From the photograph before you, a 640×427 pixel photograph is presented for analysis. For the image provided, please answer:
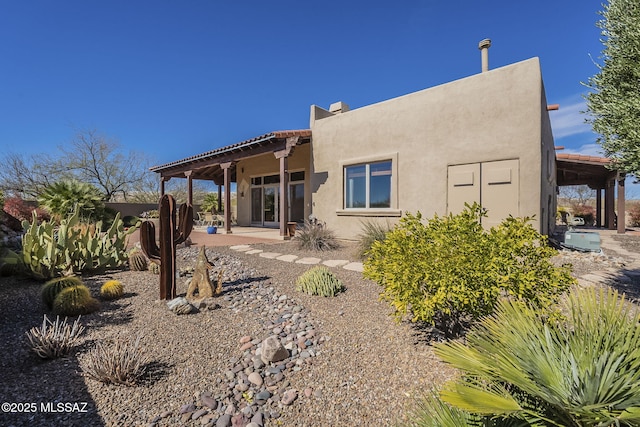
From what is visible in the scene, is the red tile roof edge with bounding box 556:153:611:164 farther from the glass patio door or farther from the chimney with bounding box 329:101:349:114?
the glass patio door

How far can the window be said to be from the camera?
30.0ft

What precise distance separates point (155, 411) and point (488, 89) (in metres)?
8.95

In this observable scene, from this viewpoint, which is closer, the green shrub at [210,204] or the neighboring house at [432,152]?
the neighboring house at [432,152]

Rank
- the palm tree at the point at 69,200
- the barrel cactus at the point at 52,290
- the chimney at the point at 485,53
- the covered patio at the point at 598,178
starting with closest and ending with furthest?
the barrel cactus at the point at 52,290 → the chimney at the point at 485,53 → the palm tree at the point at 69,200 → the covered patio at the point at 598,178

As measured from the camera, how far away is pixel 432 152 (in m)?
8.13

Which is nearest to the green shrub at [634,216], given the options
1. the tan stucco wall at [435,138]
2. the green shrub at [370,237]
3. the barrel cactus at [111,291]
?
the tan stucco wall at [435,138]

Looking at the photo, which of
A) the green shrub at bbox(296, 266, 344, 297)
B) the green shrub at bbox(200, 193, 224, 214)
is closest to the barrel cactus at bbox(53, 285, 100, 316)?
the green shrub at bbox(296, 266, 344, 297)

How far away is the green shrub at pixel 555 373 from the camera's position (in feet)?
3.64

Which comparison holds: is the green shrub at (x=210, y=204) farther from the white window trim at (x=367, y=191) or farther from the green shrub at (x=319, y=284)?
the green shrub at (x=319, y=284)

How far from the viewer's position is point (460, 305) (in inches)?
102

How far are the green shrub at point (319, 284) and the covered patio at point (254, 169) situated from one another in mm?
5468

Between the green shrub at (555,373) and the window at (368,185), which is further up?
the window at (368,185)

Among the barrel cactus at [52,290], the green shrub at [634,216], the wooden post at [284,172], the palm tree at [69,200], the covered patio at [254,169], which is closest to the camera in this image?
the barrel cactus at [52,290]

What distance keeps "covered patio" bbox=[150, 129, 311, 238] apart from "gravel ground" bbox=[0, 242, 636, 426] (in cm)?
634
